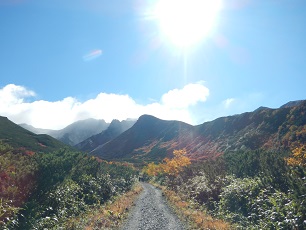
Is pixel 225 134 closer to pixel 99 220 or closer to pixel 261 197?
pixel 261 197

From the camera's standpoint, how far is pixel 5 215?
846cm

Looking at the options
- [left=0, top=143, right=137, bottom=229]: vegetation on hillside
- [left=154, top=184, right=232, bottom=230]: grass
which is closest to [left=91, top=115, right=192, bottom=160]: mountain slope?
[left=154, top=184, right=232, bottom=230]: grass

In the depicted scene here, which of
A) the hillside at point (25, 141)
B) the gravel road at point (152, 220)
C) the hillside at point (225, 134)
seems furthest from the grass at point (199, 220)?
the hillside at point (25, 141)

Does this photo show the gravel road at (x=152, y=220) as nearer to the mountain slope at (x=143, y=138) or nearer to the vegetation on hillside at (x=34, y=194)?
the vegetation on hillside at (x=34, y=194)

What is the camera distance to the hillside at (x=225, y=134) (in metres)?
55.6

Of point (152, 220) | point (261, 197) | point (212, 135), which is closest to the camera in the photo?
point (261, 197)

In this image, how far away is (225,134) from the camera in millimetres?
93125

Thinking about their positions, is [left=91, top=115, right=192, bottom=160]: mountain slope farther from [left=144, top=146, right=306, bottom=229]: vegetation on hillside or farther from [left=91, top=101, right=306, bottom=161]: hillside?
[left=144, top=146, right=306, bottom=229]: vegetation on hillside

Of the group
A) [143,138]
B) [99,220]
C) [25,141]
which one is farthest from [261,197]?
[143,138]

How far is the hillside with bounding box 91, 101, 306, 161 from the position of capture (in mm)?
55597

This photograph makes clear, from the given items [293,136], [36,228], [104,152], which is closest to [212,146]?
[293,136]

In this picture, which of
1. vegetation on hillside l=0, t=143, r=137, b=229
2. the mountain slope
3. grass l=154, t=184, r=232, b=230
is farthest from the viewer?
the mountain slope

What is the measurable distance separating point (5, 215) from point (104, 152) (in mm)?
167661

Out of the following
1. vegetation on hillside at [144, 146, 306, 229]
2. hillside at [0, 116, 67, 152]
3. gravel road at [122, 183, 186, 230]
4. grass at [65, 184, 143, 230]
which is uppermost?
hillside at [0, 116, 67, 152]
